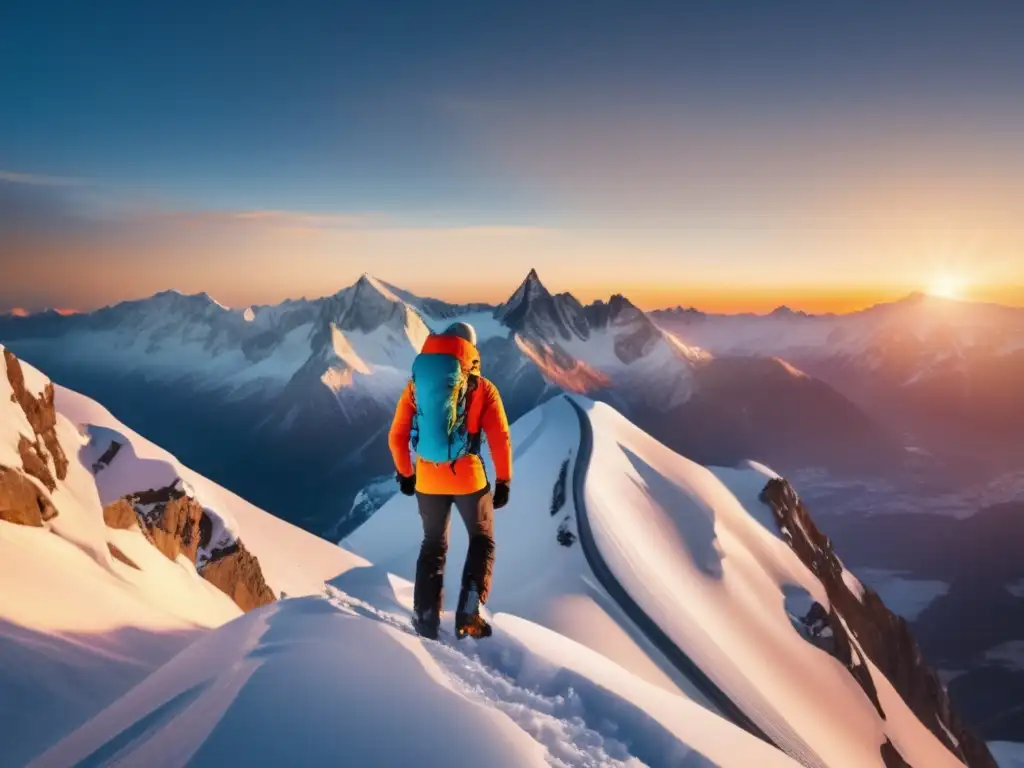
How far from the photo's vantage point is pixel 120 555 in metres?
17.3

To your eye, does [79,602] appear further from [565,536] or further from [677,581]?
[677,581]

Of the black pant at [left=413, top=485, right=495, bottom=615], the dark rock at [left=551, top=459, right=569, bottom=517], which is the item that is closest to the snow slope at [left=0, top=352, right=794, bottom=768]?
the black pant at [left=413, top=485, right=495, bottom=615]

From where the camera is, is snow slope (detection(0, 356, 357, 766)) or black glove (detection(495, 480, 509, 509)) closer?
snow slope (detection(0, 356, 357, 766))

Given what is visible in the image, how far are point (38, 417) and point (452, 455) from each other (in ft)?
64.3

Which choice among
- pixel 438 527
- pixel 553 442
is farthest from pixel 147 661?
pixel 553 442

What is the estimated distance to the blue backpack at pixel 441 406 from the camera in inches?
289

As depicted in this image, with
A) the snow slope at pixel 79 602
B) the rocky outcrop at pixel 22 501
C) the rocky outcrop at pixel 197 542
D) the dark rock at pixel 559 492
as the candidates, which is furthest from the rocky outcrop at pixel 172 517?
the dark rock at pixel 559 492

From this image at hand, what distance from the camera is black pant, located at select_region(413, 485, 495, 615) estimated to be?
307 inches

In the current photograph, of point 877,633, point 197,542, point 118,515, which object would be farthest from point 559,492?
point 877,633

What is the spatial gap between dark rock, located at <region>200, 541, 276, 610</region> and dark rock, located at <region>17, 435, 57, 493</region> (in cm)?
1032

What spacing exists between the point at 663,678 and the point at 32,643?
64.0 ft

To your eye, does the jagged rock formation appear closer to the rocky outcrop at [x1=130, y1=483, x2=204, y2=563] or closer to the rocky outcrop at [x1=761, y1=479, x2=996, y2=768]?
the rocky outcrop at [x1=130, y1=483, x2=204, y2=563]

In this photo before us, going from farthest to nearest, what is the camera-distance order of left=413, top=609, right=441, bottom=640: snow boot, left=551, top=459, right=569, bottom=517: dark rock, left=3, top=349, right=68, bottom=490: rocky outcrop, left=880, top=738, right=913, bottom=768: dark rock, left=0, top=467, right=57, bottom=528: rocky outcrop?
left=880, top=738, right=913, bottom=768: dark rock, left=551, top=459, right=569, bottom=517: dark rock, left=3, top=349, right=68, bottom=490: rocky outcrop, left=0, top=467, right=57, bottom=528: rocky outcrop, left=413, top=609, right=441, bottom=640: snow boot

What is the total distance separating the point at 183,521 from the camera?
2830cm
